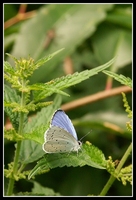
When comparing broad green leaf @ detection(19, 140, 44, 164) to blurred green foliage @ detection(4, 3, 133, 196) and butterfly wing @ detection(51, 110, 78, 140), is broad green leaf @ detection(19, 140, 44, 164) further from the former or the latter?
blurred green foliage @ detection(4, 3, 133, 196)

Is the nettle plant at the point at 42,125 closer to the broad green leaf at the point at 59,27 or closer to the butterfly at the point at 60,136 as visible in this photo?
the butterfly at the point at 60,136

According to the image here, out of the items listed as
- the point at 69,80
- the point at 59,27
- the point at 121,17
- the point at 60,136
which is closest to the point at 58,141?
the point at 60,136

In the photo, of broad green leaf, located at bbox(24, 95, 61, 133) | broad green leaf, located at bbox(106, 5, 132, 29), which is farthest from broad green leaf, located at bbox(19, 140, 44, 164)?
broad green leaf, located at bbox(106, 5, 132, 29)

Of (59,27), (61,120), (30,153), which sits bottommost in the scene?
(30,153)

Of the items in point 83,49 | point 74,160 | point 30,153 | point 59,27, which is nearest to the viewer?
point 74,160

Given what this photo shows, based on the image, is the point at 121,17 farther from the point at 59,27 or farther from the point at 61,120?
the point at 61,120

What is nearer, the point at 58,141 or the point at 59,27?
the point at 58,141

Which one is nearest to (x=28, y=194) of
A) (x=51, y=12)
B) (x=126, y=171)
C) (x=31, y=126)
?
(x=31, y=126)

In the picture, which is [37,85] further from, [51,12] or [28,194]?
[51,12]
